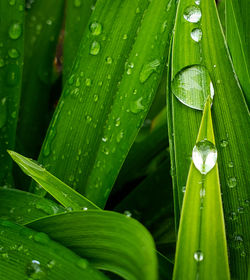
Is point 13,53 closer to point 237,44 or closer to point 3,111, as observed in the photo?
point 3,111

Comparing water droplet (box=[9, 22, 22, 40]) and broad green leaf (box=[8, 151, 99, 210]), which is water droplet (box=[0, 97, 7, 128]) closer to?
water droplet (box=[9, 22, 22, 40])

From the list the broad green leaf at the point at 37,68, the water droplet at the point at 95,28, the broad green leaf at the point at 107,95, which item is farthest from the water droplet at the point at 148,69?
the broad green leaf at the point at 37,68

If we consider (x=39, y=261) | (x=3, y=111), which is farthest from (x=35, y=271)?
(x=3, y=111)

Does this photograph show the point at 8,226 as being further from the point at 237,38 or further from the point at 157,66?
the point at 237,38

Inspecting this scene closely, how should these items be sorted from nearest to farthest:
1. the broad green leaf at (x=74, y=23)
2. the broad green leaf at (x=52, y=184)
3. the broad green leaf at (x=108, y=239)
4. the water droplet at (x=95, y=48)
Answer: the broad green leaf at (x=108, y=239)
the broad green leaf at (x=52, y=184)
the water droplet at (x=95, y=48)
the broad green leaf at (x=74, y=23)

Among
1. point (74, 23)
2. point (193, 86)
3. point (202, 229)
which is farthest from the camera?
point (74, 23)

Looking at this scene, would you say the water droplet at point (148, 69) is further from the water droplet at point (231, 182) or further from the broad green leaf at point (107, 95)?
the water droplet at point (231, 182)

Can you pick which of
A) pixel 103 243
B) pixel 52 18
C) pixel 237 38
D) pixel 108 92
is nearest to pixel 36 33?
pixel 52 18
